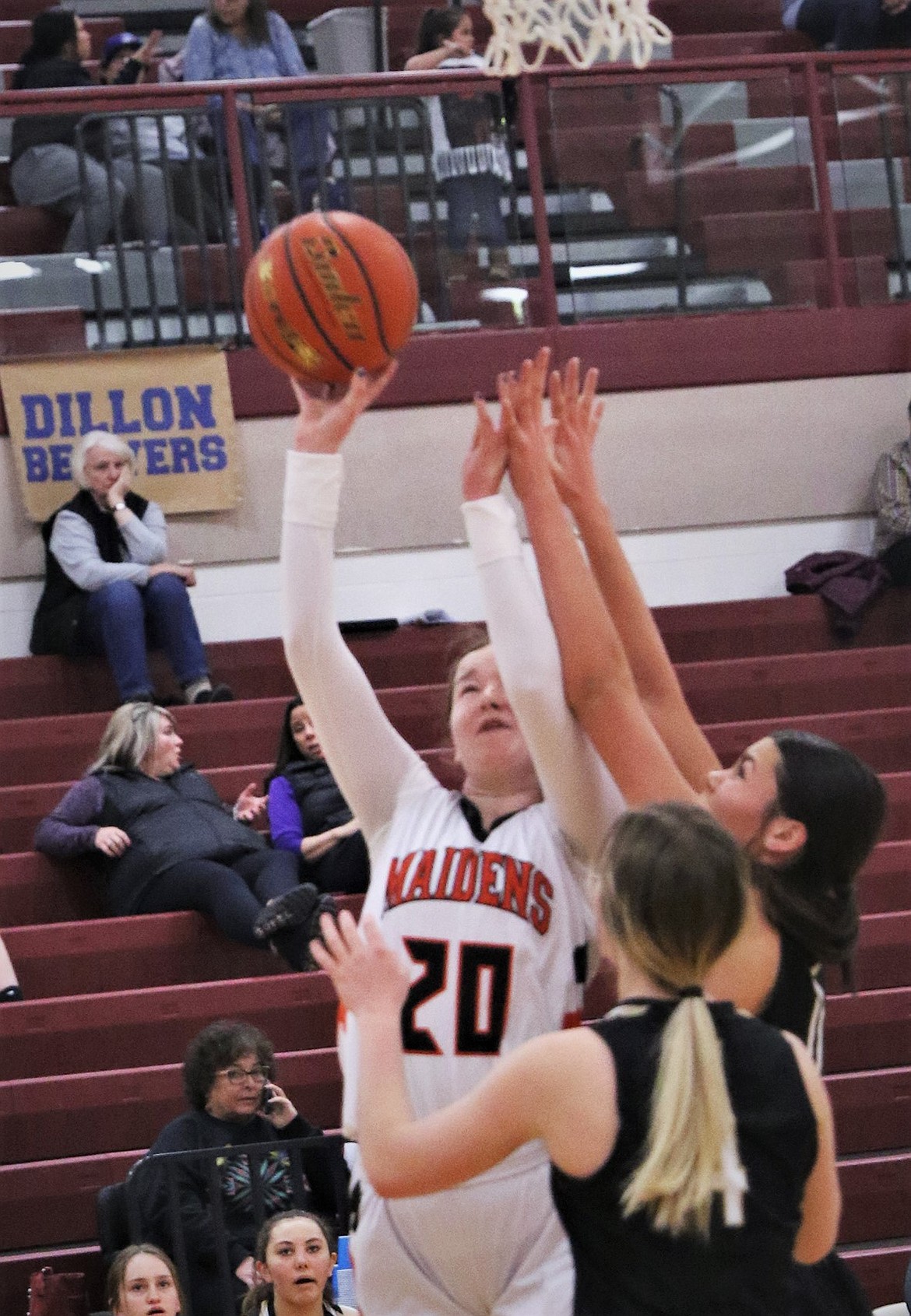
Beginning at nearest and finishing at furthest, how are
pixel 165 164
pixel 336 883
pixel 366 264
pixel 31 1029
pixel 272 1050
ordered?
pixel 366 264, pixel 272 1050, pixel 31 1029, pixel 336 883, pixel 165 164

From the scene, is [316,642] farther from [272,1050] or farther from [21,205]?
[21,205]

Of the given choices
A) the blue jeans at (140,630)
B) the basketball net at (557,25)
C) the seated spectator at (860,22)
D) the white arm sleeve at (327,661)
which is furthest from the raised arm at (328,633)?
the seated spectator at (860,22)

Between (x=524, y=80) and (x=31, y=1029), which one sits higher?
(x=524, y=80)

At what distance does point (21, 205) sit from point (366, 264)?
5.75 metres

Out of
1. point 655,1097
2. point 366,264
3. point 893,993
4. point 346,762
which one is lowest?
point 893,993

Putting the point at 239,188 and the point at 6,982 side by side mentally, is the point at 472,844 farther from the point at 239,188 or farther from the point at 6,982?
the point at 239,188

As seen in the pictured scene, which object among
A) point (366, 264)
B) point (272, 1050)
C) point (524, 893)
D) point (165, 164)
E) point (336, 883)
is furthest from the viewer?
point (165, 164)

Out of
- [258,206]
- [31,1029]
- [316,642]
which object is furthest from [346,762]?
[258,206]

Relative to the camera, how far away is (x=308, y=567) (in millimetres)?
2855

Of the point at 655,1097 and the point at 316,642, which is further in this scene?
the point at 316,642

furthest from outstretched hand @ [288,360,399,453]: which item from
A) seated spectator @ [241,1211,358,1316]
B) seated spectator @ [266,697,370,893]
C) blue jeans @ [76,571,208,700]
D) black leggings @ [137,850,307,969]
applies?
blue jeans @ [76,571,208,700]

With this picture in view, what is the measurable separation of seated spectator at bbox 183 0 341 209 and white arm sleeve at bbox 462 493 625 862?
6.13m

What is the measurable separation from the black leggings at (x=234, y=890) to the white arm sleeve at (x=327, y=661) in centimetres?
345

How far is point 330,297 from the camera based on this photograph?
3143mm
